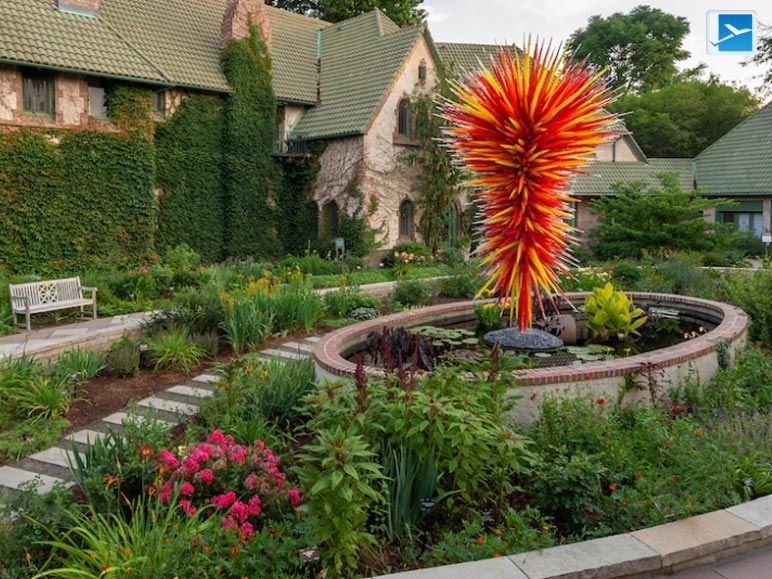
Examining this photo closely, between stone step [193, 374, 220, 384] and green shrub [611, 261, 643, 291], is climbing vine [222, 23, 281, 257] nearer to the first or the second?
green shrub [611, 261, 643, 291]

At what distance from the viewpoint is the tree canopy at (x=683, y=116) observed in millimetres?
35125

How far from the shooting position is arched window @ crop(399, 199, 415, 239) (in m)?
22.4

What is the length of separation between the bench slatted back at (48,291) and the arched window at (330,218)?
1096 cm

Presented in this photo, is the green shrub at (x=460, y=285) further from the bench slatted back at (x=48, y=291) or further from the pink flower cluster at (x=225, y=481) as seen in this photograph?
the pink flower cluster at (x=225, y=481)

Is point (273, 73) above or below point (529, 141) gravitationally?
above

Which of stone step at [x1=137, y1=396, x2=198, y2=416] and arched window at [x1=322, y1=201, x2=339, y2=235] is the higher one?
arched window at [x1=322, y1=201, x2=339, y2=235]

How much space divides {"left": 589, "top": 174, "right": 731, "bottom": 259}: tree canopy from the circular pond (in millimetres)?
11092

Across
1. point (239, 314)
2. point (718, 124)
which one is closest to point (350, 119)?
point (239, 314)

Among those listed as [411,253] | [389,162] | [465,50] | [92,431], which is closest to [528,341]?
[92,431]

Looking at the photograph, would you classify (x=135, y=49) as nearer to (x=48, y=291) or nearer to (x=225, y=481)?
(x=48, y=291)

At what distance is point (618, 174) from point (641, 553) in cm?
2616

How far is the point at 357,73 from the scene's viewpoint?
22953 mm

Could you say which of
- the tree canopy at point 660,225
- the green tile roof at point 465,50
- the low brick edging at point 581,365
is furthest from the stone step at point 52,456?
the green tile roof at point 465,50

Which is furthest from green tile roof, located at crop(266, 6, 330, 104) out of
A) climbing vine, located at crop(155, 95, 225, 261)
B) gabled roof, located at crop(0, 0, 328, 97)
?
climbing vine, located at crop(155, 95, 225, 261)
